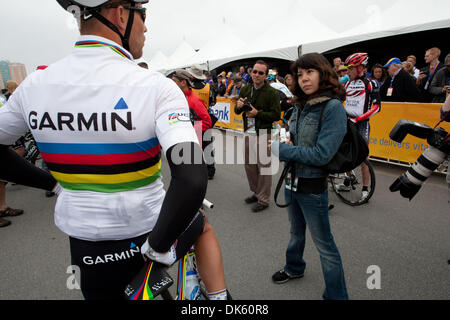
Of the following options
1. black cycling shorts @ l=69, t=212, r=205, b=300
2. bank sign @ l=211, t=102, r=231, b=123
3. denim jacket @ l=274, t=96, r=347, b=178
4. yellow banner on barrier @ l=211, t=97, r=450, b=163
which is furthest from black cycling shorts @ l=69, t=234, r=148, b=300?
bank sign @ l=211, t=102, r=231, b=123

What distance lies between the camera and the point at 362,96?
393 centimetres

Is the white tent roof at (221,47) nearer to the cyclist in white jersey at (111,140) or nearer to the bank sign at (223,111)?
the bank sign at (223,111)

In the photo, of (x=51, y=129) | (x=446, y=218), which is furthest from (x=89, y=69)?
(x=446, y=218)

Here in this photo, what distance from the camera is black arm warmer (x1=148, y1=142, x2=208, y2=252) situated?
832 mm

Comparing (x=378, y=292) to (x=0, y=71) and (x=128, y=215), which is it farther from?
(x=0, y=71)

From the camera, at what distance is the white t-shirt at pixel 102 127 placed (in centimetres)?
88

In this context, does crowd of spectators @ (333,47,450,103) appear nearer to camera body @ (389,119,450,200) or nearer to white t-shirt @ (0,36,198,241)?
camera body @ (389,119,450,200)

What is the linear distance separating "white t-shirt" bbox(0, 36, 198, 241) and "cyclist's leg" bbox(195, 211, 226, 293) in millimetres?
388

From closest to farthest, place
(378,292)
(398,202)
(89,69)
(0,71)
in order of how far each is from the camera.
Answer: (89,69), (378,292), (398,202), (0,71)

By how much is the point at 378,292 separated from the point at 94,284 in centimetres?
229

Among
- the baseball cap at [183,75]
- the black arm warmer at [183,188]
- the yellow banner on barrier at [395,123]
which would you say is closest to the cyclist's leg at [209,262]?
the black arm warmer at [183,188]

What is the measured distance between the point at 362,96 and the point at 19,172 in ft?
13.7

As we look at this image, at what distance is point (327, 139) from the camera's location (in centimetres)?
175

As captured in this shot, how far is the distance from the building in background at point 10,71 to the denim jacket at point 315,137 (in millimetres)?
21336
